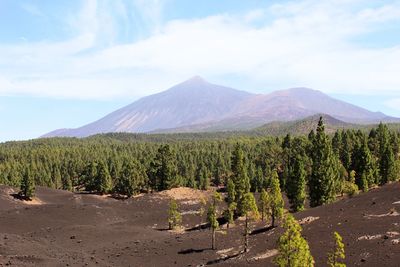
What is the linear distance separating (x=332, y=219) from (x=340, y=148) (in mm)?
86605

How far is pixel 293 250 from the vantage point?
98.9 ft

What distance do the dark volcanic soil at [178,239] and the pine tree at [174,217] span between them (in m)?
1.64

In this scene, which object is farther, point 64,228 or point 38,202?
point 38,202

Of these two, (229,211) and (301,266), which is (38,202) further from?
(301,266)

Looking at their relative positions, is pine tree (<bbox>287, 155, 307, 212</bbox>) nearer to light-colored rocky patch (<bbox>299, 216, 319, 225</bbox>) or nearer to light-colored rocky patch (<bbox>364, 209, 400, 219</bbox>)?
light-colored rocky patch (<bbox>299, 216, 319, 225</bbox>)

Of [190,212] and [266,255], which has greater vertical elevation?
[266,255]

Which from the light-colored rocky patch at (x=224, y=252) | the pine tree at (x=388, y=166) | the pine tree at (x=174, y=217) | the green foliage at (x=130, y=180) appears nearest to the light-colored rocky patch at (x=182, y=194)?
the green foliage at (x=130, y=180)

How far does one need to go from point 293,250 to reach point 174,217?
43.4 meters

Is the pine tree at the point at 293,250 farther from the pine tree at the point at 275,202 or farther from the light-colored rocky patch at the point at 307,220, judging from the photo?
the pine tree at the point at 275,202

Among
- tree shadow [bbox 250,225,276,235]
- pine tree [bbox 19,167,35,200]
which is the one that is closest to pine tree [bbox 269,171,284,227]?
tree shadow [bbox 250,225,276,235]

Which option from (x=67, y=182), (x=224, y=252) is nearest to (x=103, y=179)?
(x=67, y=182)

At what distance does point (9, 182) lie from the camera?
446ft

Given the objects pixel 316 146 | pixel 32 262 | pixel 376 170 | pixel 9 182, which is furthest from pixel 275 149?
pixel 32 262

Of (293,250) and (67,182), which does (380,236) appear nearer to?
(293,250)
